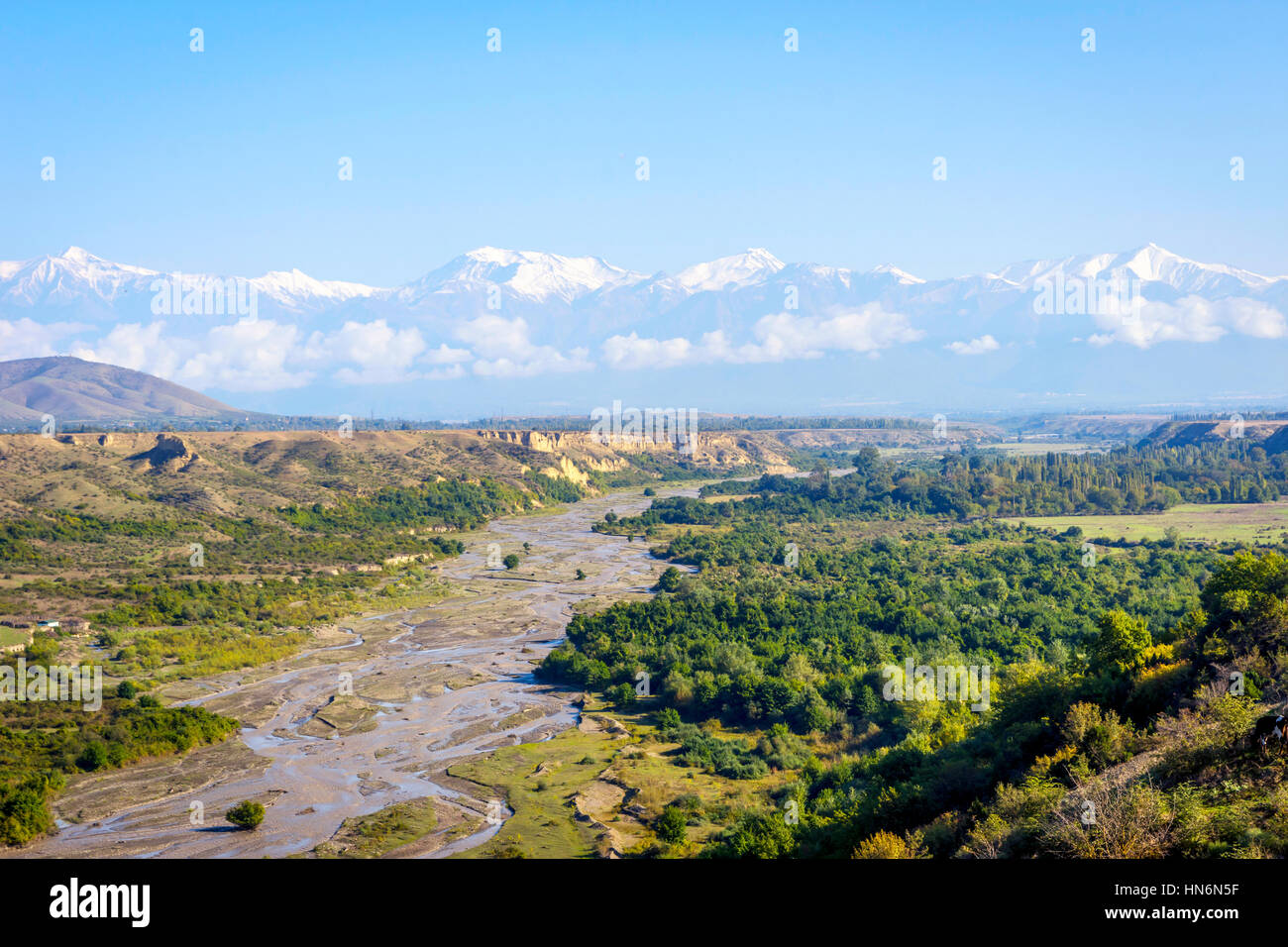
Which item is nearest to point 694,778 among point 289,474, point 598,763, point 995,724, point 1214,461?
point 598,763

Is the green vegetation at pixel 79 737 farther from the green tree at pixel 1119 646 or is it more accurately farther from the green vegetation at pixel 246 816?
the green tree at pixel 1119 646

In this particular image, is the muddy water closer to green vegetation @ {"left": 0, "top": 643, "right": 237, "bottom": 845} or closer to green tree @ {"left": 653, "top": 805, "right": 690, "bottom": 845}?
green vegetation @ {"left": 0, "top": 643, "right": 237, "bottom": 845}

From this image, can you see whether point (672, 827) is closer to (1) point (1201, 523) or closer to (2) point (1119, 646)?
(2) point (1119, 646)

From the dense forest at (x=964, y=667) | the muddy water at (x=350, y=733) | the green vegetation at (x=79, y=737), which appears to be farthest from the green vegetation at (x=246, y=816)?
the dense forest at (x=964, y=667)

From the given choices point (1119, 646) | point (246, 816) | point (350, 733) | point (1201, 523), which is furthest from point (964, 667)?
point (1201, 523)

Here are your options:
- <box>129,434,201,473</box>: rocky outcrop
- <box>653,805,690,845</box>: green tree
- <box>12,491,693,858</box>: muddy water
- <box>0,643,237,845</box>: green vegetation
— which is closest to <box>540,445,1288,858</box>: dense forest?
<box>653,805,690,845</box>: green tree

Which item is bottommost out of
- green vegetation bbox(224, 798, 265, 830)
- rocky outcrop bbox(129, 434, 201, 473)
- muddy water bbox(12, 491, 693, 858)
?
muddy water bbox(12, 491, 693, 858)
